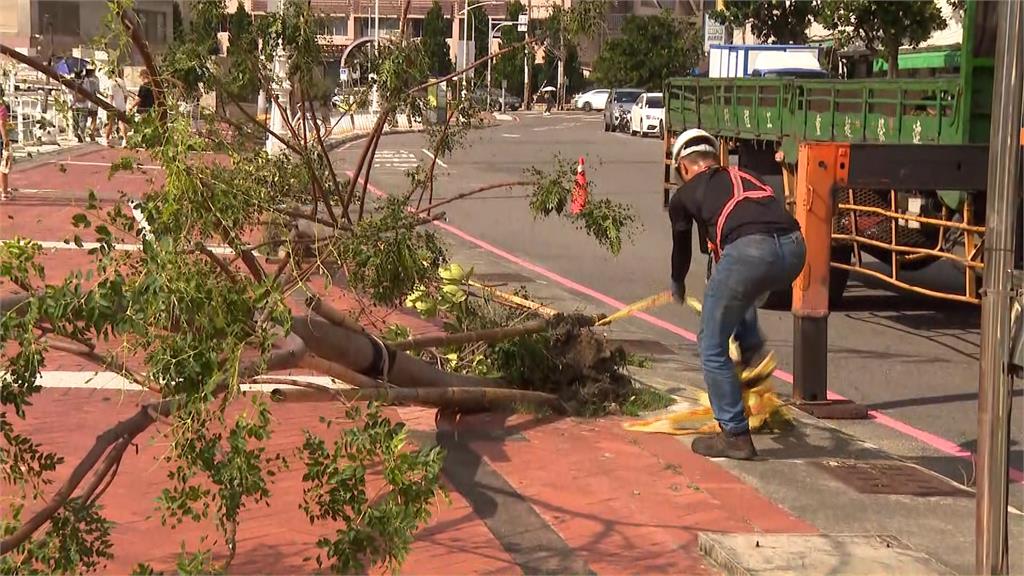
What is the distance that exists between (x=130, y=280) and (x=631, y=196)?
1824cm


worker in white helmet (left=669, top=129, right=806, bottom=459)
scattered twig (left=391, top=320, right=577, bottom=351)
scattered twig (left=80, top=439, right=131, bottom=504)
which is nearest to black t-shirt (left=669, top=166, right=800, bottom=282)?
worker in white helmet (left=669, top=129, right=806, bottom=459)

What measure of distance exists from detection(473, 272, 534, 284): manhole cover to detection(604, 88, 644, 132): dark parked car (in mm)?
33616

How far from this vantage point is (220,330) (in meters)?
3.56

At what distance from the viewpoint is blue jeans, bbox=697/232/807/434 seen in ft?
20.0

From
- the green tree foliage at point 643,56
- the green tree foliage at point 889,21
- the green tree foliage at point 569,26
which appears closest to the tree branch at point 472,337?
the green tree foliage at point 569,26

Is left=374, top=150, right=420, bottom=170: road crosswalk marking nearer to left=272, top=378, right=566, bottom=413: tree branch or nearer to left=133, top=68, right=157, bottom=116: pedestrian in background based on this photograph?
left=272, top=378, right=566, bottom=413: tree branch

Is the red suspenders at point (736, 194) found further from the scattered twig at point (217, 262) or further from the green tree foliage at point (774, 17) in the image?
the green tree foliage at point (774, 17)

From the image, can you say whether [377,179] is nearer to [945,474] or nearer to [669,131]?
[669,131]

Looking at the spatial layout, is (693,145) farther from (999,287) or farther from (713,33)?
(713,33)

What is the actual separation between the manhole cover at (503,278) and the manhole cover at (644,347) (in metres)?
2.83

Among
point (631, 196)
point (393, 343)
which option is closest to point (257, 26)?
point (393, 343)

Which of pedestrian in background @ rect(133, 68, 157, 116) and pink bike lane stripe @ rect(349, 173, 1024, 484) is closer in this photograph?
pedestrian in background @ rect(133, 68, 157, 116)

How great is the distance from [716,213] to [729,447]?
1.13 metres

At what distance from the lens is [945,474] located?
6.38 meters
